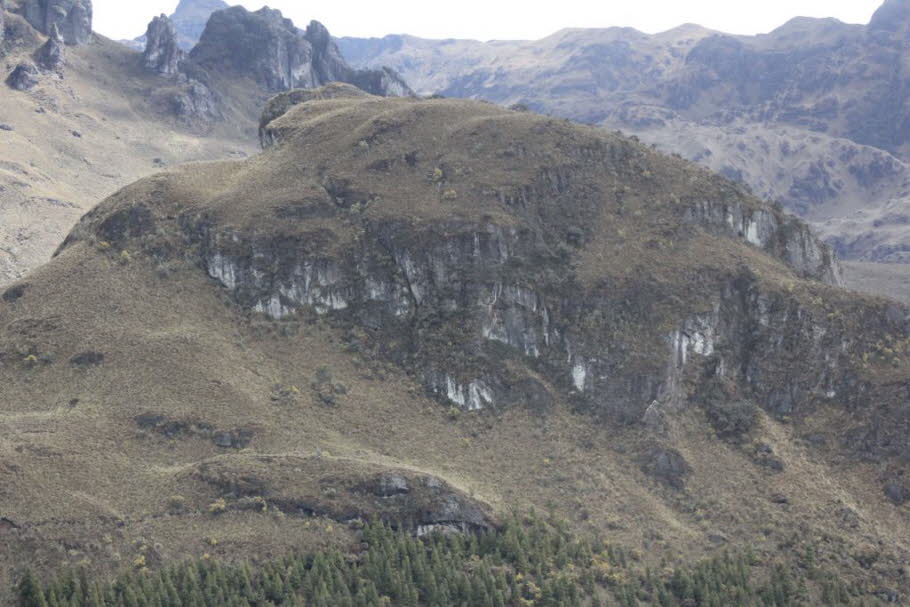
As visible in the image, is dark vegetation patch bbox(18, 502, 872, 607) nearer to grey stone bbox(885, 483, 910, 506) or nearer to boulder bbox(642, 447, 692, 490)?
boulder bbox(642, 447, 692, 490)

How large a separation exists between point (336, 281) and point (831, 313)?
3233 inches

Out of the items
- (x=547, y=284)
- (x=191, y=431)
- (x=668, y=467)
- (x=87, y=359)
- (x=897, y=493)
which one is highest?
(x=547, y=284)

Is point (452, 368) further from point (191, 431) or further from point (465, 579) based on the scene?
point (465, 579)

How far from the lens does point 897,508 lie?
14000cm

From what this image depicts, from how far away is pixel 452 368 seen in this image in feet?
511

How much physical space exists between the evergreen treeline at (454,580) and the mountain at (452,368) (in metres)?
2.34

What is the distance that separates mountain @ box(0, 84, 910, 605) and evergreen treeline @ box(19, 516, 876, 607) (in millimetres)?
2336

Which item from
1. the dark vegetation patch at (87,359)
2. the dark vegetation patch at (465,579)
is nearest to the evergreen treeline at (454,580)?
the dark vegetation patch at (465,579)

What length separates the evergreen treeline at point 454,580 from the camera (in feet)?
347

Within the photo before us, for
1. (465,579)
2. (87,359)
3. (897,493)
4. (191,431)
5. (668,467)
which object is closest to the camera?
(465,579)

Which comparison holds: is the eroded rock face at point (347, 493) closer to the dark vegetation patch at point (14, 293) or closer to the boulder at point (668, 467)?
the boulder at point (668, 467)

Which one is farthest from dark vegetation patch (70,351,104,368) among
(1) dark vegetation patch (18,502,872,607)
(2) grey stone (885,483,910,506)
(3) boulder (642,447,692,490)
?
(2) grey stone (885,483,910,506)

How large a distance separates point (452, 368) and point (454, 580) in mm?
45693

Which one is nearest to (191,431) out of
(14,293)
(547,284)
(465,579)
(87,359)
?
(87,359)
